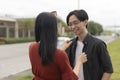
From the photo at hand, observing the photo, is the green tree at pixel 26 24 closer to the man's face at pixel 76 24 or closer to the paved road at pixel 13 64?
the paved road at pixel 13 64

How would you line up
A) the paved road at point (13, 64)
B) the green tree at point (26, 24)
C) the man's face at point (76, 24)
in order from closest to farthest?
the man's face at point (76, 24), the paved road at point (13, 64), the green tree at point (26, 24)

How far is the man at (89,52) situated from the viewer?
3438mm

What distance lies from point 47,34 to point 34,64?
30cm

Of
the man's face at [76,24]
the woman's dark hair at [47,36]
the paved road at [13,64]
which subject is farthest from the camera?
the paved road at [13,64]

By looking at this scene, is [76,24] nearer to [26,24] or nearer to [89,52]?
[89,52]

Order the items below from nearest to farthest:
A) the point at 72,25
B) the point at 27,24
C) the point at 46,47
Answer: the point at 46,47, the point at 72,25, the point at 27,24

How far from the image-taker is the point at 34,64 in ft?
10.0

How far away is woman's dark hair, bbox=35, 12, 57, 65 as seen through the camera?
291 cm

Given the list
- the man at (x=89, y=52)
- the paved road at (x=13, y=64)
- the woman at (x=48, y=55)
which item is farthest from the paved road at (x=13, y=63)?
the woman at (x=48, y=55)

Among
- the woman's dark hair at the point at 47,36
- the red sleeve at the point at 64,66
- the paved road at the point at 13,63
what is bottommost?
the paved road at the point at 13,63

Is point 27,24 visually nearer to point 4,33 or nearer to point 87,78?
point 4,33

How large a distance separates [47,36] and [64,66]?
0.28 metres

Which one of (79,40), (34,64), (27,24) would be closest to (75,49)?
(79,40)

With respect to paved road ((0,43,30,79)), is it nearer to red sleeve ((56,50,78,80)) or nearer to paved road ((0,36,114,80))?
paved road ((0,36,114,80))
